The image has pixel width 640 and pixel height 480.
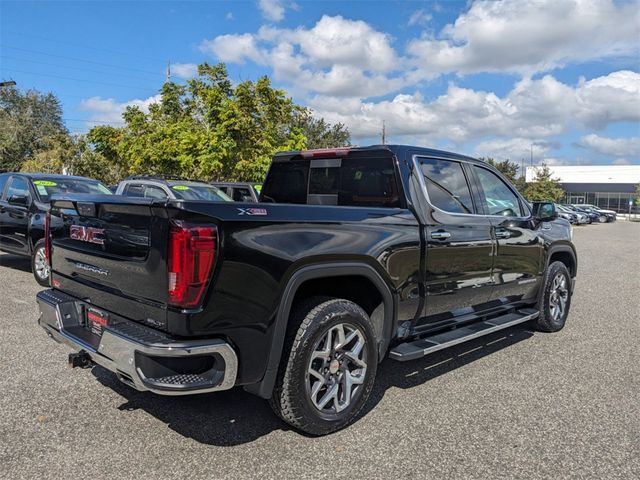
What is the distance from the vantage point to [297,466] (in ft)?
A: 9.85

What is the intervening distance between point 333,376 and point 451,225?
1666 millimetres

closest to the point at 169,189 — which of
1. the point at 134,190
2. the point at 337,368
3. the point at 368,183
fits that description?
the point at 134,190

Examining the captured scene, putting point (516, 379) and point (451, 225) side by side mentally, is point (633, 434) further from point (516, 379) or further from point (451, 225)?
point (451, 225)

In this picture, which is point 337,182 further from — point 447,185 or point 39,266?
point 39,266

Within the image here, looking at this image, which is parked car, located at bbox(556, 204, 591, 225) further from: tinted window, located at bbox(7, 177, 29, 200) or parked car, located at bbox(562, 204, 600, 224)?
tinted window, located at bbox(7, 177, 29, 200)

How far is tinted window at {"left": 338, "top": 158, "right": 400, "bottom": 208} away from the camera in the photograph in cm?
417

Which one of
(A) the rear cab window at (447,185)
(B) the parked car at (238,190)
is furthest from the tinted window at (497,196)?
(B) the parked car at (238,190)

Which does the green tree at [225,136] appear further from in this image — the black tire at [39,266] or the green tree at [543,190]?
the green tree at [543,190]

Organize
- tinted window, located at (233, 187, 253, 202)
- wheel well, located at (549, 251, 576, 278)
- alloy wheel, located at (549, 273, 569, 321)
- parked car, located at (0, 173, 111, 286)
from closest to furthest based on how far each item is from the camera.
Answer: alloy wheel, located at (549, 273, 569, 321), wheel well, located at (549, 251, 576, 278), parked car, located at (0, 173, 111, 286), tinted window, located at (233, 187, 253, 202)

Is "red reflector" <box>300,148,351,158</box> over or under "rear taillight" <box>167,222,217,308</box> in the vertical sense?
over

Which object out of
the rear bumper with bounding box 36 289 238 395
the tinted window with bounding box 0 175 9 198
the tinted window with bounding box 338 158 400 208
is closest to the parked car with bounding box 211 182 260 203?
the tinted window with bounding box 0 175 9 198

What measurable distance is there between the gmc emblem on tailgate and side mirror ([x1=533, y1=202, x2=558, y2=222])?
4406 mm

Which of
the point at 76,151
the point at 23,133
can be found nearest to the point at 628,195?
the point at 76,151

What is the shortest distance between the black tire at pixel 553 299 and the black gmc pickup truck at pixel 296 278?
3.37ft
